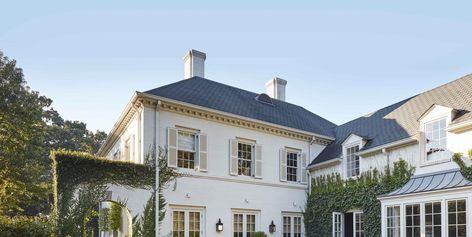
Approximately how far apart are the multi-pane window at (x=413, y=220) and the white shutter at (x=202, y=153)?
7403 millimetres

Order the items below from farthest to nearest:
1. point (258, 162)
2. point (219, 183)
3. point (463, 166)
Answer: point (258, 162) → point (219, 183) → point (463, 166)

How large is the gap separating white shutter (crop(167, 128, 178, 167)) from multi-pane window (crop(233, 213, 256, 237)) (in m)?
3.66

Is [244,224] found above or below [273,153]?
below

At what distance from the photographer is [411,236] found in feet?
42.4

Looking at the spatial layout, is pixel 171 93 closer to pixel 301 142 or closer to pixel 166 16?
pixel 166 16

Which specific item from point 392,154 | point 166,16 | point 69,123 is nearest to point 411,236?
point 392,154

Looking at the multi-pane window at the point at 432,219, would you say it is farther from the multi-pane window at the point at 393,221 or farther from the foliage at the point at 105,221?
the foliage at the point at 105,221

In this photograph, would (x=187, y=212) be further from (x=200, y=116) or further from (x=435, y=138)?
(x=435, y=138)

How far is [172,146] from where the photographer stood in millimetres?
14609

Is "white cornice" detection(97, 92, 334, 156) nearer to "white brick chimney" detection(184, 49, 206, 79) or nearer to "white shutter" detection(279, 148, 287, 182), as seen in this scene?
"white shutter" detection(279, 148, 287, 182)

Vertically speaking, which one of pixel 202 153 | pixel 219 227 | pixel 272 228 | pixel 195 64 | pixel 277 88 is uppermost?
pixel 195 64

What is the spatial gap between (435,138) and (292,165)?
6.88 meters

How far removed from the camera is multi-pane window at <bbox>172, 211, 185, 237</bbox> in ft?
46.9

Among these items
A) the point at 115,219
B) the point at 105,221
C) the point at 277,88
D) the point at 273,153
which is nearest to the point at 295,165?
the point at 273,153
